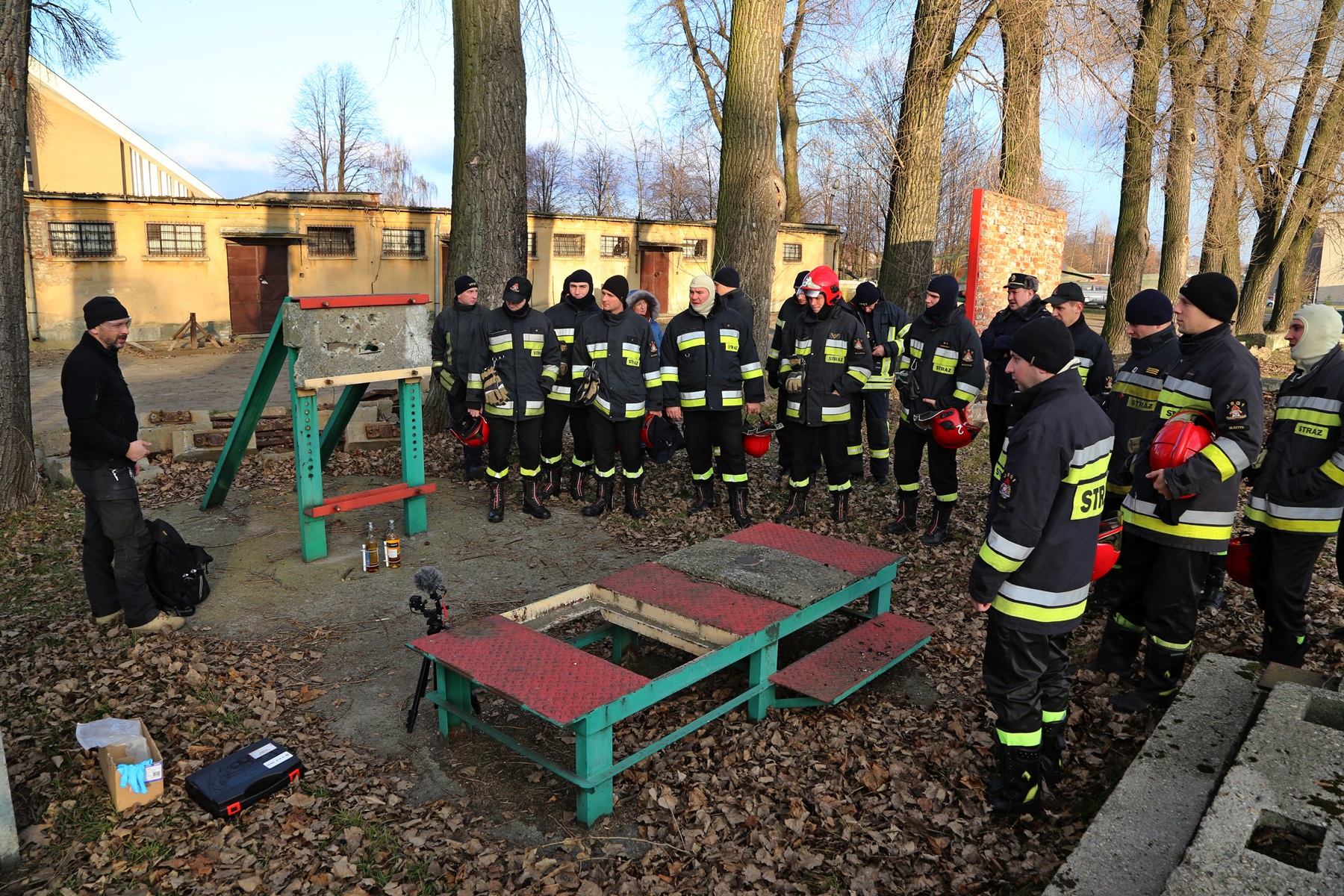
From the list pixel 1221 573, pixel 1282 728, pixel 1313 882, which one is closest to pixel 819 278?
pixel 1221 573

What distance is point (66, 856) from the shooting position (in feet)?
11.2

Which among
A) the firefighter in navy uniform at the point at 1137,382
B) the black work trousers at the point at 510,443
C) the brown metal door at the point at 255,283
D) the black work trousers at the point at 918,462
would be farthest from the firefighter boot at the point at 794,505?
the brown metal door at the point at 255,283

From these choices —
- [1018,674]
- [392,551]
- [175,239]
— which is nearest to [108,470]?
[392,551]

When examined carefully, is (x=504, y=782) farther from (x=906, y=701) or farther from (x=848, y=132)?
(x=848, y=132)

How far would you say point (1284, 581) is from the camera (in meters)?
4.45

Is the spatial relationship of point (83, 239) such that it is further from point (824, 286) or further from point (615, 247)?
point (824, 286)

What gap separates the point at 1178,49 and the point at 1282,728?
598 inches

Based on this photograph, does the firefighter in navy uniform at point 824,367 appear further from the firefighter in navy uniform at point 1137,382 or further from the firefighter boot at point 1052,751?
the firefighter boot at point 1052,751

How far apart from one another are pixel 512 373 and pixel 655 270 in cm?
2313

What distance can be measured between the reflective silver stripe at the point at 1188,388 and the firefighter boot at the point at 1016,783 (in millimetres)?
1947

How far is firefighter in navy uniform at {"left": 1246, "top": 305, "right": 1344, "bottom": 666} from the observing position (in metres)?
4.32

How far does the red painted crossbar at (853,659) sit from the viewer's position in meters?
4.35

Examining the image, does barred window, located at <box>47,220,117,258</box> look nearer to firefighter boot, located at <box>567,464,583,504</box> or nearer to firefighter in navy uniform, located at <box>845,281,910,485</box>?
firefighter boot, located at <box>567,464,583,504</box>

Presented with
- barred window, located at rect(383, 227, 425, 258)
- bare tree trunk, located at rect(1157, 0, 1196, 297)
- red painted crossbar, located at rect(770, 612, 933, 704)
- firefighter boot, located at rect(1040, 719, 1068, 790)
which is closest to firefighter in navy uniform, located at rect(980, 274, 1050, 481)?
red painted crossbar, located at rect(770, 612, 933, 704)
